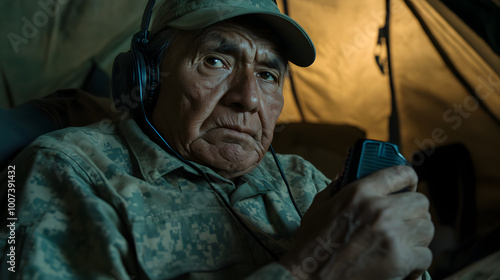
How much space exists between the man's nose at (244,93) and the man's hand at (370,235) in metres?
0.38

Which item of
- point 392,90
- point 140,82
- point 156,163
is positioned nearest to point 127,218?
point 156,163

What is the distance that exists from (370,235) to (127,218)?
1.46 feet

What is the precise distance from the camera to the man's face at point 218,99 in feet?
3.16

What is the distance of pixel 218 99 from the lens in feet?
3.22

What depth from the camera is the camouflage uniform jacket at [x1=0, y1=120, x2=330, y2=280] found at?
699mm

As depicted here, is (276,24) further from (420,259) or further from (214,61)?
(420,259)

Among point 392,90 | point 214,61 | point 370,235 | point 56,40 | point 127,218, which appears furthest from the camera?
point 392,90

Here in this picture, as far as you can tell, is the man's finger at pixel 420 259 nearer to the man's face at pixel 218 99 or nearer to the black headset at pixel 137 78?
the man's face at pixel 218 99

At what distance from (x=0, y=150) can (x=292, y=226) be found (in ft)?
2.27

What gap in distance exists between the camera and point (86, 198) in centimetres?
74

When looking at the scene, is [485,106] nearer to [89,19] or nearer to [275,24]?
[275,24]

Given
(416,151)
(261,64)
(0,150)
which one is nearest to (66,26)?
(0,150)

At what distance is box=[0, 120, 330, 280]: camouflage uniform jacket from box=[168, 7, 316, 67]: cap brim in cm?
30

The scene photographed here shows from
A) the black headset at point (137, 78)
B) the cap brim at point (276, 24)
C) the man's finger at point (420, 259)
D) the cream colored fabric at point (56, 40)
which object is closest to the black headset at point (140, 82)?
the black headset at point (137, 78)
